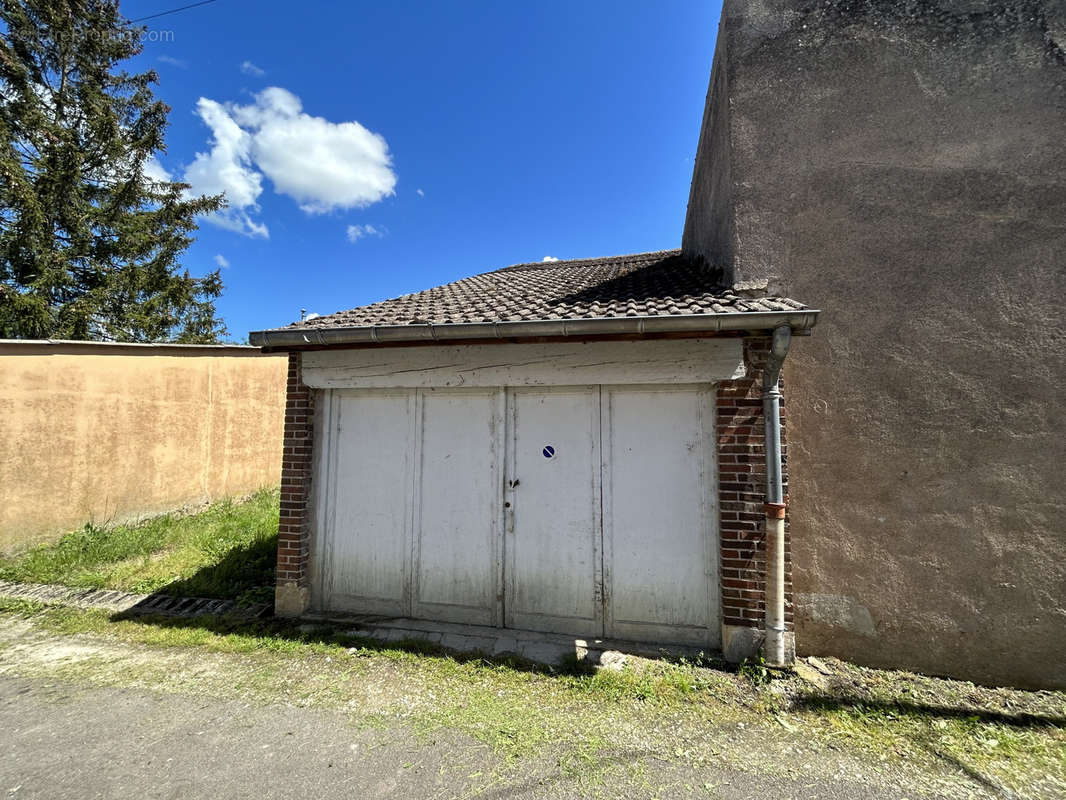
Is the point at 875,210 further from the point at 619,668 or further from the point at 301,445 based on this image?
the point at 301,445

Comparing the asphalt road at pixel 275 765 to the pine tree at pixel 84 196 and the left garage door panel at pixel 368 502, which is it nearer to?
the left garage door panel at pixel 368 502

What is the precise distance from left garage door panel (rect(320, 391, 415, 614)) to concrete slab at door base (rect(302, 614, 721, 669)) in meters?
0.22

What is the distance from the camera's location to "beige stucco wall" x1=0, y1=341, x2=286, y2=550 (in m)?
6.19

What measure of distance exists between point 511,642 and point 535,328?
2.71 metres

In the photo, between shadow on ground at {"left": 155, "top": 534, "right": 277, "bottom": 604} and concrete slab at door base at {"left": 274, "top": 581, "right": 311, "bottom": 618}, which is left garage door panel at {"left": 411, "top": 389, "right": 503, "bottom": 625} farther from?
shadow on ground at {"left": 155, "top": 534, "right": 277, "bottom": 604}

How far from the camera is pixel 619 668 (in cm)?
343

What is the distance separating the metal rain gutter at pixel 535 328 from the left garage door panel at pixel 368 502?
68cm

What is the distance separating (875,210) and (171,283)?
61.6 ft

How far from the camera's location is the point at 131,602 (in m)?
4.66

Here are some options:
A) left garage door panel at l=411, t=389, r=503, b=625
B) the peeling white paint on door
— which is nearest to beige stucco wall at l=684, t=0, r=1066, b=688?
the peeling white paint on door

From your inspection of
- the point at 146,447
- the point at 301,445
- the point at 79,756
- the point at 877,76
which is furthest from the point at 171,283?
the point at 877,76

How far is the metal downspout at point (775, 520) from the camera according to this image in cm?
342

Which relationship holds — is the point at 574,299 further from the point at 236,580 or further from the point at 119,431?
the point at 119,431

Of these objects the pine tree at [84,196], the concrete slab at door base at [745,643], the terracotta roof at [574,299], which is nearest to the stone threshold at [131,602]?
the terracotta roof at [574,299]
